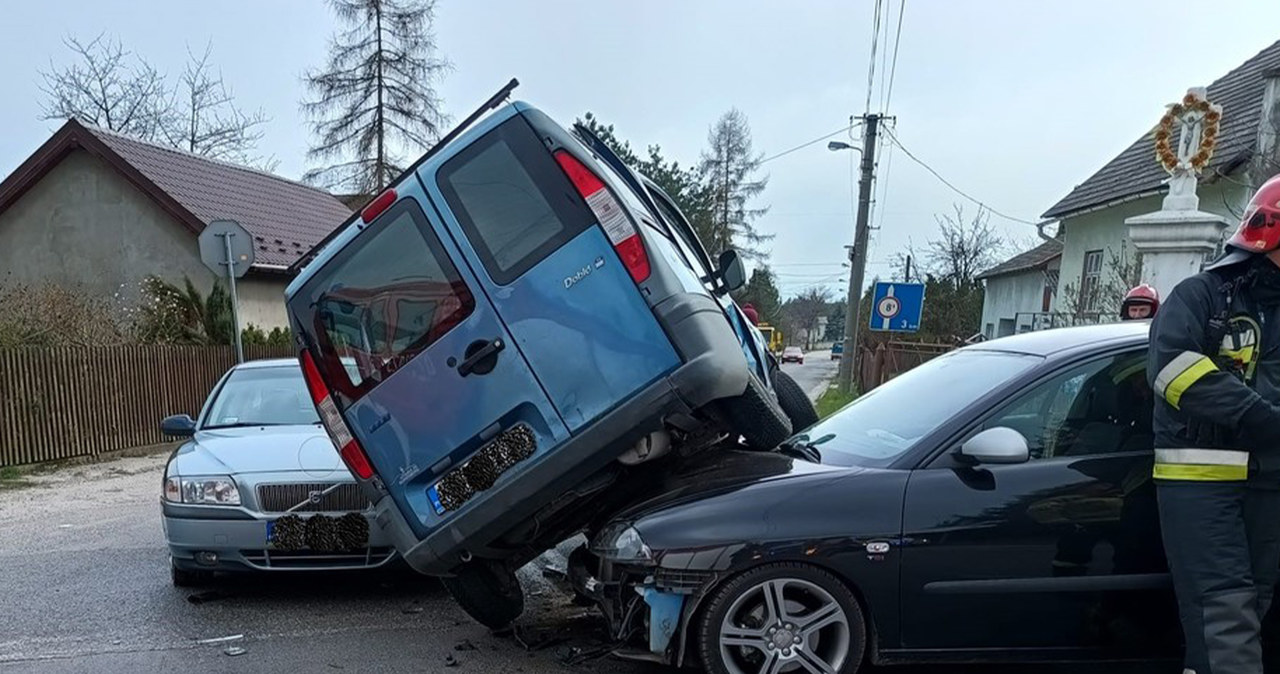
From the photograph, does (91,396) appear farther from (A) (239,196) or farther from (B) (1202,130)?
(B) (1202,130)

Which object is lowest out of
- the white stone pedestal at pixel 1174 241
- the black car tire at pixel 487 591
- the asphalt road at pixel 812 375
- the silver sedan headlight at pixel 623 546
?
the asphalt road at pixel 812 375

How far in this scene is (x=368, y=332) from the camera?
377 centimetres

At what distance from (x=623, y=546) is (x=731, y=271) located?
1.86 meters

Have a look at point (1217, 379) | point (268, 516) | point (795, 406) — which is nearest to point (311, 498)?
point (268, 516)

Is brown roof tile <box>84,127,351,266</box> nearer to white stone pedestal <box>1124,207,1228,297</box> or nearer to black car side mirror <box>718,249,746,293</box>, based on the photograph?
black car side mirror <box>718,249,746,293</box>

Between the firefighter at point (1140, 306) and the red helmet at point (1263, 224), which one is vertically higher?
the red helmet at point (1263, 224)

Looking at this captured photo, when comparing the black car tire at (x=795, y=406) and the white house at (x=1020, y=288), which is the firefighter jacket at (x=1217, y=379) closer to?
the black car tire at (x=795, y=406)

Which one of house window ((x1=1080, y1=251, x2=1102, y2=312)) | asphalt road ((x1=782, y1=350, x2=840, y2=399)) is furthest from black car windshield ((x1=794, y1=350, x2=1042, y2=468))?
house window ((x1=1080, y1=251, x2=1102, y2=312))

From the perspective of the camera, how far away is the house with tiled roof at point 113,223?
1712 cm

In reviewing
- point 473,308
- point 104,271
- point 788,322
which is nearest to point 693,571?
point 473,308

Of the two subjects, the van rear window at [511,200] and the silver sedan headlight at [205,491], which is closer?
the van rear window at [511,200]

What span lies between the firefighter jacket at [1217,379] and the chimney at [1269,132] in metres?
8.26

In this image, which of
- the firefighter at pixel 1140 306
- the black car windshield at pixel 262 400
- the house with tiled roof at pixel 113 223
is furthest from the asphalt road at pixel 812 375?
Answer: the house with tiled roof at pixel 113 223

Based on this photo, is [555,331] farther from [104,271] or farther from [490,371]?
[104,271]
